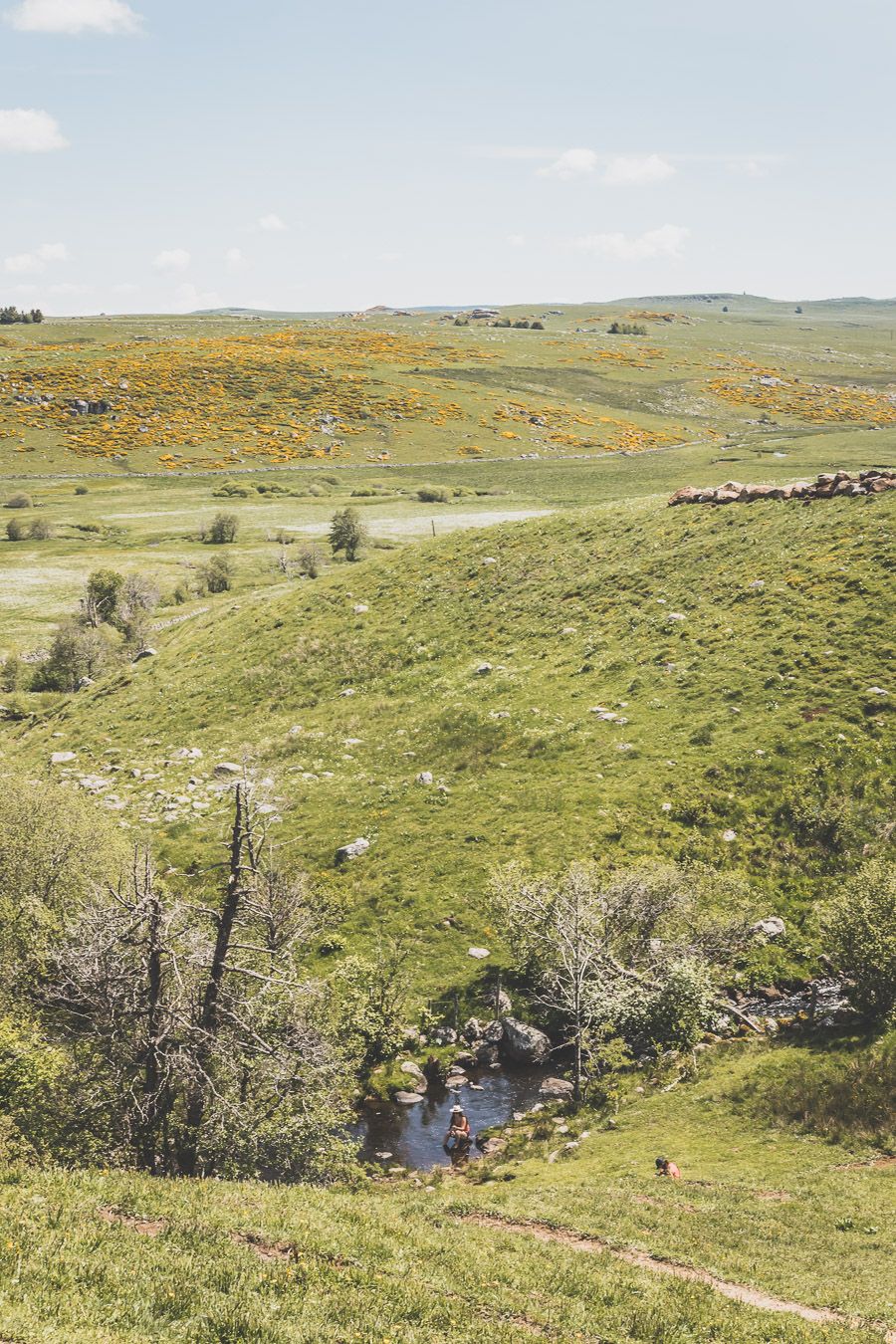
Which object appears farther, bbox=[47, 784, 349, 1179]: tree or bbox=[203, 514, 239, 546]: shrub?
bbox=[203, 514, 239, 546]: shrub

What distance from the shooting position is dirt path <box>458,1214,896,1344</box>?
13.5m

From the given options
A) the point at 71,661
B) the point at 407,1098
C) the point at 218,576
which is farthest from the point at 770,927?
the point at 218,576

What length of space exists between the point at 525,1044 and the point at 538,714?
1907 cm

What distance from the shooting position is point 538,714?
4316 cm

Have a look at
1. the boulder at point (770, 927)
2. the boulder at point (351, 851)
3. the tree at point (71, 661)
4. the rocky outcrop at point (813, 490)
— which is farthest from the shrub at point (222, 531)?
the boulder at point (770, 927)

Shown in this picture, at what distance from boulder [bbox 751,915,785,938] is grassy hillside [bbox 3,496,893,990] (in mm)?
565

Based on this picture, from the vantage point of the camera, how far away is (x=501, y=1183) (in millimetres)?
21047

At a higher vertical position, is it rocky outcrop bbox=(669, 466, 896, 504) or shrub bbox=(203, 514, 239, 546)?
rocky outcrop bbox=(669, 466, 896, 504)

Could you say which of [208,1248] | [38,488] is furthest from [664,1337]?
[38,488]

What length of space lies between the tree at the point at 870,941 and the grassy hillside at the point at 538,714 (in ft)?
15.6

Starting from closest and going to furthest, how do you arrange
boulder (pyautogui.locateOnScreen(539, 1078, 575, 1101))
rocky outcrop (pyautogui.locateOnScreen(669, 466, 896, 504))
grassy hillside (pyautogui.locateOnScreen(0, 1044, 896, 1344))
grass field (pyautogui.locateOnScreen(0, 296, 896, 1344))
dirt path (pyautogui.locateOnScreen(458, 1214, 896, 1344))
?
grassy hillside (pyautogui.locateOnScreen(0, 1044, 896, 1344))
grass field (pyautogui.locateOnScreen(0, 296, 896, 1344))
dirt path (pyautogui.locateOnScreen(458, 1214, 896, 1344))
boulder (pyautogui.locateOnScreen(539, 1078, 575, 1101))
rocky outcrop (pyautogui.locateOnScreen(669, 466, 896, 504))

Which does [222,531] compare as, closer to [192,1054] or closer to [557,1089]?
[557,1089]

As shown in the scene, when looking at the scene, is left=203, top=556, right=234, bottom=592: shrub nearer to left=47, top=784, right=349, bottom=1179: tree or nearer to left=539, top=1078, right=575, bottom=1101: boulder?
left=47, top=784, right=349, bottom=1179: tree

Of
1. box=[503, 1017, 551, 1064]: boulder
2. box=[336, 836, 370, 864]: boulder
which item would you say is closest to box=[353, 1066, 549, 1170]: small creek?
box=[503, 1017, 551, 1064]: boulder
